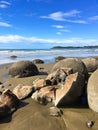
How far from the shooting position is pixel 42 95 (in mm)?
5879

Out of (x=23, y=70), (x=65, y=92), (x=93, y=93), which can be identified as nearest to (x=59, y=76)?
(x=65, y=92)

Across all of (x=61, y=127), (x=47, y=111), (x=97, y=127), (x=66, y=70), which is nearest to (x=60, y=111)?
(x=47, y=111)

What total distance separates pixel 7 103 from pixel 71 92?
4.72 ft

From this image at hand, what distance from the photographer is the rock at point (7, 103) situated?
207 inches

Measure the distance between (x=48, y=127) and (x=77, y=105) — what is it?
3.97 ft

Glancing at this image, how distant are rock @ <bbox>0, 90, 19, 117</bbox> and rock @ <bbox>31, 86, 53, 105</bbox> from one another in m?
0.47

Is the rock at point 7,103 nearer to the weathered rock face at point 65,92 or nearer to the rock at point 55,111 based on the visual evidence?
the weathered rock face at point 65,92

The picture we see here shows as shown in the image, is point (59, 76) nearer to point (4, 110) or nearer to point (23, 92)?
point (23, 92)

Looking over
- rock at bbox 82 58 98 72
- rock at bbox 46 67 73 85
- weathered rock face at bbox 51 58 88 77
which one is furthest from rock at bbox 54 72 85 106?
rock at bbox 82 58 98 72

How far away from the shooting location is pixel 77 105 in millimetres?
5617

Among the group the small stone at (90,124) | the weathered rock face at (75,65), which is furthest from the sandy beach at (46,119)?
the weathered rock face at (75,65)

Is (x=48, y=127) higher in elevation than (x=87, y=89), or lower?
lower

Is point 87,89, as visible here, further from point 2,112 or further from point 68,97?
point 2,112

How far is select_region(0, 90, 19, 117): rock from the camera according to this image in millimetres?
5266
